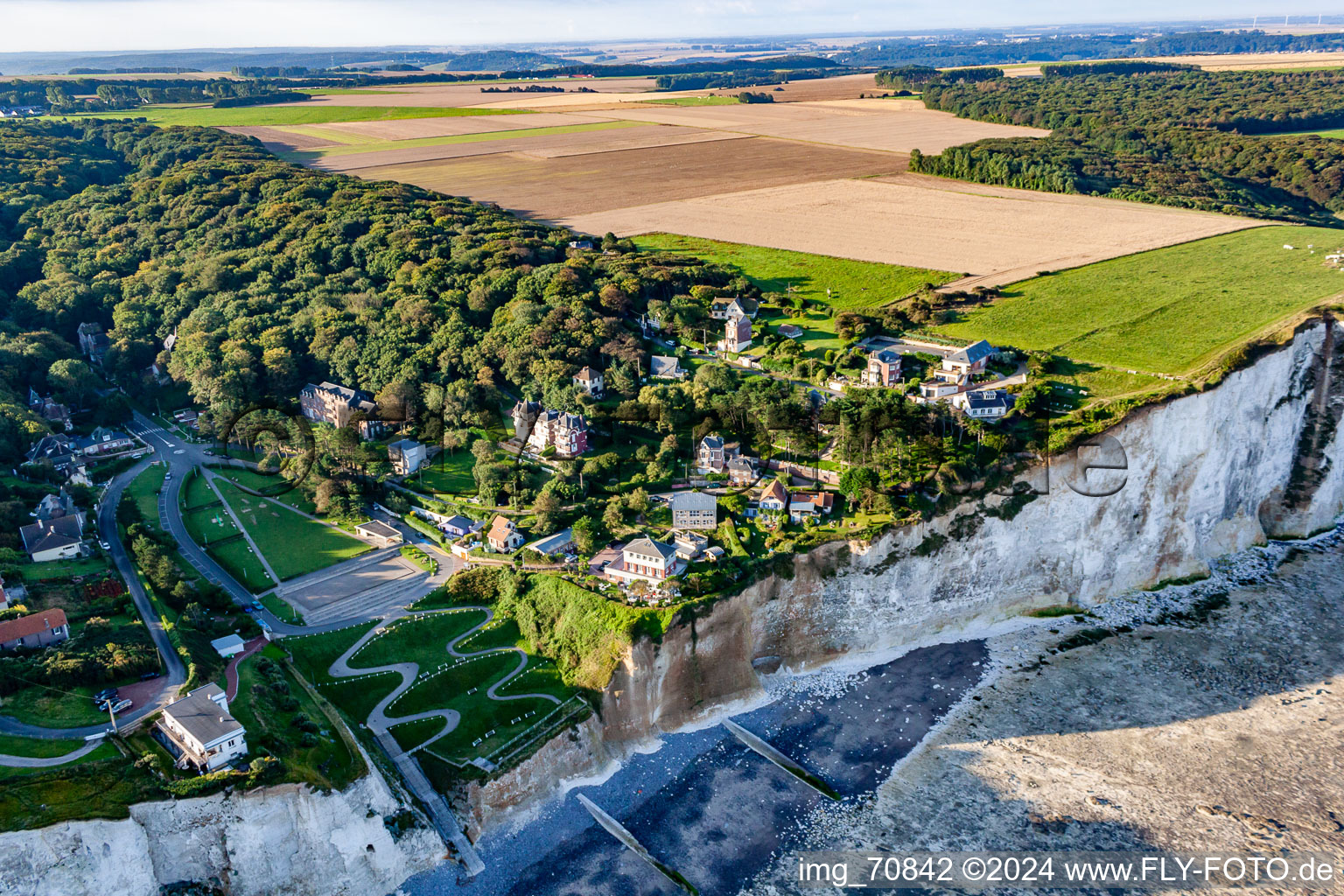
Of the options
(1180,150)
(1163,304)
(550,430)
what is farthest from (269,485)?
(1180,150)

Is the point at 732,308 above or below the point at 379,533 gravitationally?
above

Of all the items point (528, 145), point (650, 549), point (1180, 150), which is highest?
point (528, 145)

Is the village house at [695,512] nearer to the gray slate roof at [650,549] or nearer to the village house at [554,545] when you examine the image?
the gray slate roof at [650,549]

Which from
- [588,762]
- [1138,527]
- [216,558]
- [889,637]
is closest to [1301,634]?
[1138,527]

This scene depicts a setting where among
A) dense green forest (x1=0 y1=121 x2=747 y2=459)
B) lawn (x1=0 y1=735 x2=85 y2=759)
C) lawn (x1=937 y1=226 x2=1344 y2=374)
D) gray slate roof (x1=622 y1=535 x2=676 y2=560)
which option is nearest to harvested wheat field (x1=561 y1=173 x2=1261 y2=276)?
lawn (x1=937 y1=226 x2=1344 y2=374)

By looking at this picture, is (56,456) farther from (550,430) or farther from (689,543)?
(689,543)

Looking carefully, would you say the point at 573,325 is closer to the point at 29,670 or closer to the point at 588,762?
the point at 588,762
